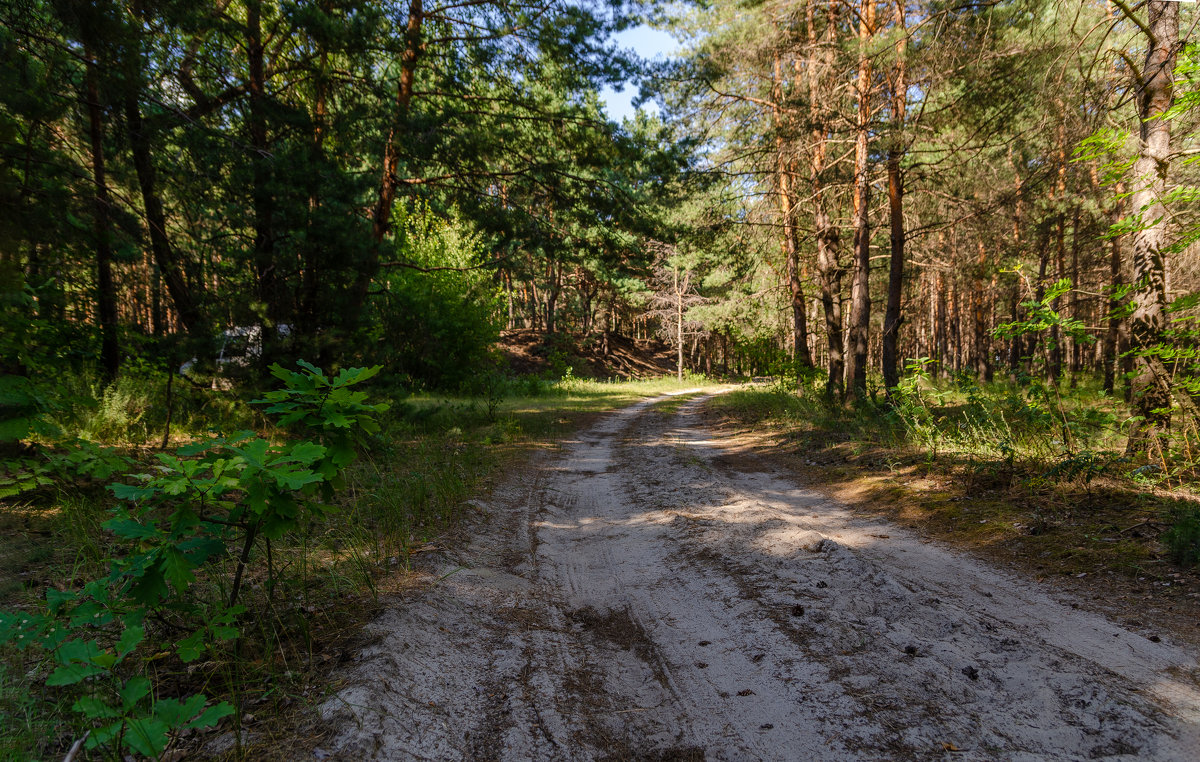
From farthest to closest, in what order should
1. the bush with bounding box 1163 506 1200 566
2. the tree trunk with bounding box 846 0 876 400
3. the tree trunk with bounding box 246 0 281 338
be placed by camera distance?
the tree trunk with bounding box 846 0 876 400, the tree trunk with bounding box 246 0 281 338, the bush with bounding box 1163 506 1200 566

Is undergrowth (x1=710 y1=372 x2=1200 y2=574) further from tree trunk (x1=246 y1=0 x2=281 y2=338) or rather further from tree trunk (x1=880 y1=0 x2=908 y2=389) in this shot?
tree trunk (x1=246 y1=0 x2=281 y2=338)

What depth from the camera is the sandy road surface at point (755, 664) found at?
2.26 metres

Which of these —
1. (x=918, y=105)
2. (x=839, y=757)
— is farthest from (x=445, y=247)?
(x=839, y=757)

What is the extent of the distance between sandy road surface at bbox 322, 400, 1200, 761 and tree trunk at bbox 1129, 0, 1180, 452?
10.5 ft

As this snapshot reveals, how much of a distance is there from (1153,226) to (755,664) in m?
6.06

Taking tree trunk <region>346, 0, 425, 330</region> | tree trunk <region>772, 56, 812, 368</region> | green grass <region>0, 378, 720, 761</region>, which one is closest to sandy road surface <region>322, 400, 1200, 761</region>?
green grass <region>0, 378, 720, 761</region>

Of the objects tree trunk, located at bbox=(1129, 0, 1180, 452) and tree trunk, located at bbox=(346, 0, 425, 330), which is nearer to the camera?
tree trunk, located at bbox=(1129, 0, 1180, 452)

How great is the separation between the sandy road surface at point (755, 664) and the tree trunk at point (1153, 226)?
10.5 feet

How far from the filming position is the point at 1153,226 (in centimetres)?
530

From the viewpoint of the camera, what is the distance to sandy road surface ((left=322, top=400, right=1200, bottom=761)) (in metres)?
2.26

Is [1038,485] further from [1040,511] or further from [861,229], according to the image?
[861,229]

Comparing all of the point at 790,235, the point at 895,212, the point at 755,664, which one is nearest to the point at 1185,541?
the point at 755,664

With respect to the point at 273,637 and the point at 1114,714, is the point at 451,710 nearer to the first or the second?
the point at 273,637

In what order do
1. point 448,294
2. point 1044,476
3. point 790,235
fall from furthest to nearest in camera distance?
point 448,294
point 790,235
point 1044,476
